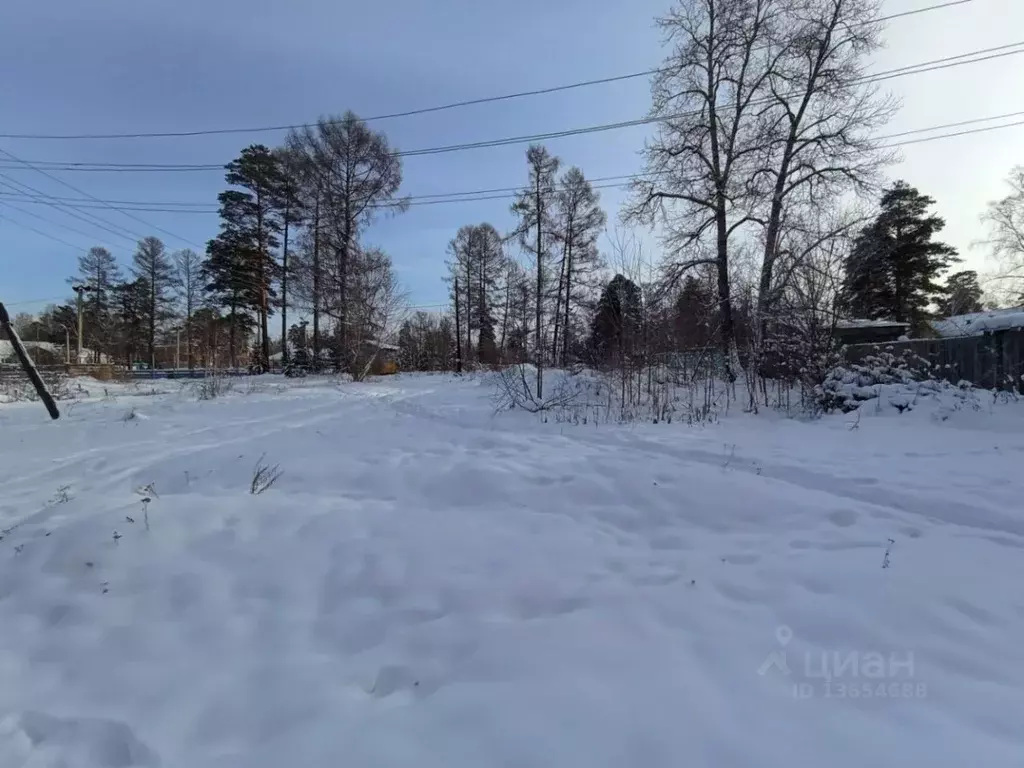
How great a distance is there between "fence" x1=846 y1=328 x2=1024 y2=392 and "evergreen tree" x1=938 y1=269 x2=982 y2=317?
2374 cm

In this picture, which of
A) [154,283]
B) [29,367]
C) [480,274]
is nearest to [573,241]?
[480,274]

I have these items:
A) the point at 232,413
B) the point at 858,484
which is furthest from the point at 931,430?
the point at 232,413

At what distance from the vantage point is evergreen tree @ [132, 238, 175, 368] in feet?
110

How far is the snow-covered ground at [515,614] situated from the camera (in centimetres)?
151

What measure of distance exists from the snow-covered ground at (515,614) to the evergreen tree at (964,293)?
29.6 m

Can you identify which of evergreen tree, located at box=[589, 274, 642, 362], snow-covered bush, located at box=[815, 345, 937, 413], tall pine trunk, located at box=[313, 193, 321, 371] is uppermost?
tall pine trunk, located at box=[313, 193, 321, 371]

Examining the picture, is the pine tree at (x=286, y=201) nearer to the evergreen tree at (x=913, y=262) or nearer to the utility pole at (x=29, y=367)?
the utility pole at (x=29, y=367)

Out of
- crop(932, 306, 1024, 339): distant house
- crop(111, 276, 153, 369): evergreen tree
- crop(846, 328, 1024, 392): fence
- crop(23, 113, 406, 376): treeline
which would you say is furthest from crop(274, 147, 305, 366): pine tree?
crop(932, 306, 1024, 339): distant house

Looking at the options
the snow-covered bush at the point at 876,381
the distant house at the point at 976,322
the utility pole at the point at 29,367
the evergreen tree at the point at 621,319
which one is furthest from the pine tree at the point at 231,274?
the distant house at the point at 976,322

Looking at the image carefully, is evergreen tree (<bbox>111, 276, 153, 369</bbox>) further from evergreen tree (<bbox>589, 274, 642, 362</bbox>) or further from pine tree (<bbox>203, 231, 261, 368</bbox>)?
evergreen tree (<bbox>589, 274, 642, 362</bbox>)

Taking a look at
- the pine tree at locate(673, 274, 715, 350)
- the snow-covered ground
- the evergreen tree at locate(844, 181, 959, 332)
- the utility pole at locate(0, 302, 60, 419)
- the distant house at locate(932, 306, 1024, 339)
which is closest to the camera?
the snow-covered ground

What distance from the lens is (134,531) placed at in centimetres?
279

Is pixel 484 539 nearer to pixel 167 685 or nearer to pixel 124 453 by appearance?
pixel 167 685

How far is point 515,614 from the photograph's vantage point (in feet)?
7.07
